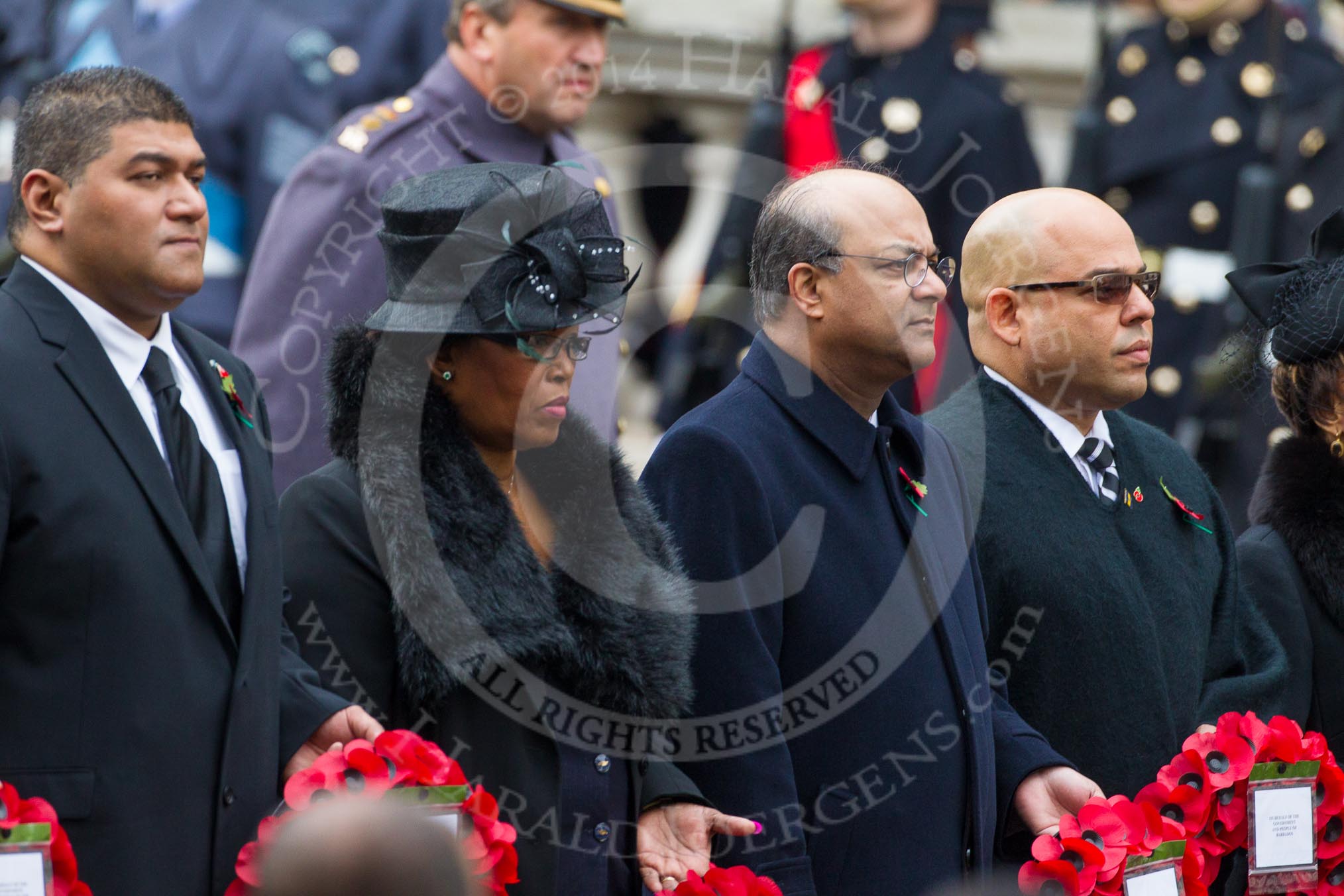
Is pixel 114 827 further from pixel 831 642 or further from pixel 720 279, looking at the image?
pixel 720 279

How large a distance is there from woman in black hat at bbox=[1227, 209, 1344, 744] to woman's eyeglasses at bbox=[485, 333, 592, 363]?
1735 mm

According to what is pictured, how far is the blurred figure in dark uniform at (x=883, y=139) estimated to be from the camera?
6.24 metres

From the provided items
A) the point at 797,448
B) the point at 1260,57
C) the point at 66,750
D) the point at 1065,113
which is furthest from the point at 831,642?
the point at 1065,113

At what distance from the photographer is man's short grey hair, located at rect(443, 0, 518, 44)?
5164mm

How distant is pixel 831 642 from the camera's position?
3666mm

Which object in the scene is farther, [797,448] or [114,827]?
[797,448]

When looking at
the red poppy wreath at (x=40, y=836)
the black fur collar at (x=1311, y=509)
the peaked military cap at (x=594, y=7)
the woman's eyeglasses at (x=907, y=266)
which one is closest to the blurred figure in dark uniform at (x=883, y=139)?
the peaked military cap at (x=594, y=7)

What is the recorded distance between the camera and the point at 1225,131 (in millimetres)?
7094

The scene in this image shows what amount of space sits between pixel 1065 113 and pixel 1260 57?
197 inches

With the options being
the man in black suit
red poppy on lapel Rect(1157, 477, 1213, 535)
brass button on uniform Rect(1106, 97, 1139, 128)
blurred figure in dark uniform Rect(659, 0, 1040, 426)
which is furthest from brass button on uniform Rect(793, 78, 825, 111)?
the man in black suit

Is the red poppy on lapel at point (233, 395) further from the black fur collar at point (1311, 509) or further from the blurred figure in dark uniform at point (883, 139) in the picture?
the blurred figure in dark uniform at point (883, 139)

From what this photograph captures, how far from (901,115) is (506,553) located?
343 centimetres

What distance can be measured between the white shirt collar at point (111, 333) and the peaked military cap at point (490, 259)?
40cm

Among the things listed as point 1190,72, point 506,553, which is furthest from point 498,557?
point 1190,72
